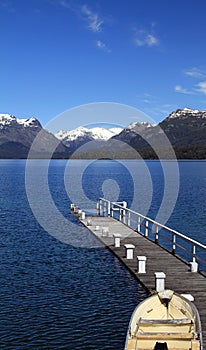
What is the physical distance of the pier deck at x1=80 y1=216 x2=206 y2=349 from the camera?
19514 mm

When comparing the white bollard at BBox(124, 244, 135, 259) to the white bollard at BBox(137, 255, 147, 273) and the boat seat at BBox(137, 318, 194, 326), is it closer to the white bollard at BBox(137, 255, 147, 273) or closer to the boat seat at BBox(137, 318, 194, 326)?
the white bollard at BBox(137, 255, 147, 273)

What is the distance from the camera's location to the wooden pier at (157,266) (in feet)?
64.3

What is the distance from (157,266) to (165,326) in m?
11.4

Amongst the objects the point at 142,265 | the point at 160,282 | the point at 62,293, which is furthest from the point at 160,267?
the point at 62,293

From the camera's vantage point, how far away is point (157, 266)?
79.3ft

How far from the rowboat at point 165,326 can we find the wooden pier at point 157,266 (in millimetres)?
1383

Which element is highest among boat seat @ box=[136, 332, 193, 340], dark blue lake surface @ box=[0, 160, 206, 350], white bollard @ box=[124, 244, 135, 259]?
white bollard @ box=[124, 244, 135, 259]

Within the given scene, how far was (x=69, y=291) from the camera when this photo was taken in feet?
68.9

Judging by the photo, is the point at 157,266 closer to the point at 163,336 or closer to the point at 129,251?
the point at 129,251

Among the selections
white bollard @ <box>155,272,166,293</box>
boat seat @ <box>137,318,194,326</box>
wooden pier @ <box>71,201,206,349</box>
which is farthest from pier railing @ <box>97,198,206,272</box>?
boat seat @ <box>137,318,194,326</box>

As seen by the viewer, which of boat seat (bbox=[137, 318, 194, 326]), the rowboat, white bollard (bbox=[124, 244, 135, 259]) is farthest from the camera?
white bollard (bbox=[124, 244, 135, 259])

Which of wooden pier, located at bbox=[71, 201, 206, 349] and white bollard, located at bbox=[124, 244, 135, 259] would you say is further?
white bollard, located at bbox=[124, 244, 135, 259]

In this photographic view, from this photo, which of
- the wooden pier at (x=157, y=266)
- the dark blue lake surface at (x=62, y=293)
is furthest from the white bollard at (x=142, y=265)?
the dark blue lake surface at (x=62, y=293)

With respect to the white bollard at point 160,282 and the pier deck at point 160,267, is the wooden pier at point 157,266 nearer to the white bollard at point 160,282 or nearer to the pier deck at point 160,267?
the pier deck at point 160,267
